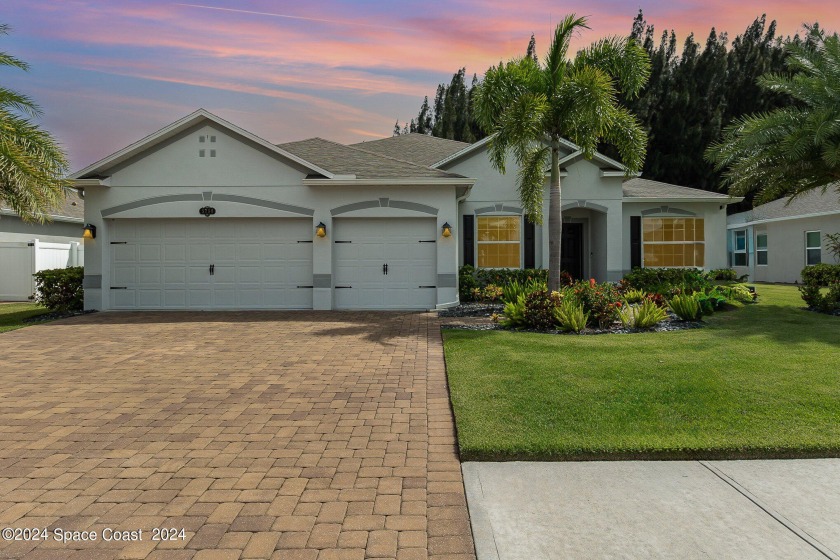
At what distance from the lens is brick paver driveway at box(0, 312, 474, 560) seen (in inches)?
136

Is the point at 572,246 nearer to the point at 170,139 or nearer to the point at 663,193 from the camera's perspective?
the point at 663,193

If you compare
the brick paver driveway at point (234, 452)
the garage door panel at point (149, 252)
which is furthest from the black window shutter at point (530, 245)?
the garage door panel at point (149, 252)

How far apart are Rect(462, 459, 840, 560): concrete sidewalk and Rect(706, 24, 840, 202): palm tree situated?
929 cm

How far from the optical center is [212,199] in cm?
1461

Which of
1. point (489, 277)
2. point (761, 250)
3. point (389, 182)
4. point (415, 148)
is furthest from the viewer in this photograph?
point (761, 250)

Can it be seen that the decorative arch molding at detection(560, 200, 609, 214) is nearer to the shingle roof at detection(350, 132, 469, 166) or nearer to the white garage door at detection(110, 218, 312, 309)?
the shingle roof at detection(350, 132, 469, 166)

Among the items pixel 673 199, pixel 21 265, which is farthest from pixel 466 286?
pixel 21 265

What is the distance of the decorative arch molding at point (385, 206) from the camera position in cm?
1469

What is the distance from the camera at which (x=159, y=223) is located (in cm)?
1498

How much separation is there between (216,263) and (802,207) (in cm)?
2301

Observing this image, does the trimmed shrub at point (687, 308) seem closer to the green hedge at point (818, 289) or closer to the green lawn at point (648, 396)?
the green lawn at point (648, 396)

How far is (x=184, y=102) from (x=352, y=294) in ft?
25.7

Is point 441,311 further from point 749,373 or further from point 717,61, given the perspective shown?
point 717,61

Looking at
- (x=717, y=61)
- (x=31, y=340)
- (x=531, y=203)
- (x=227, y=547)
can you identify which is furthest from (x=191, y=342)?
(x=717, y=61)
